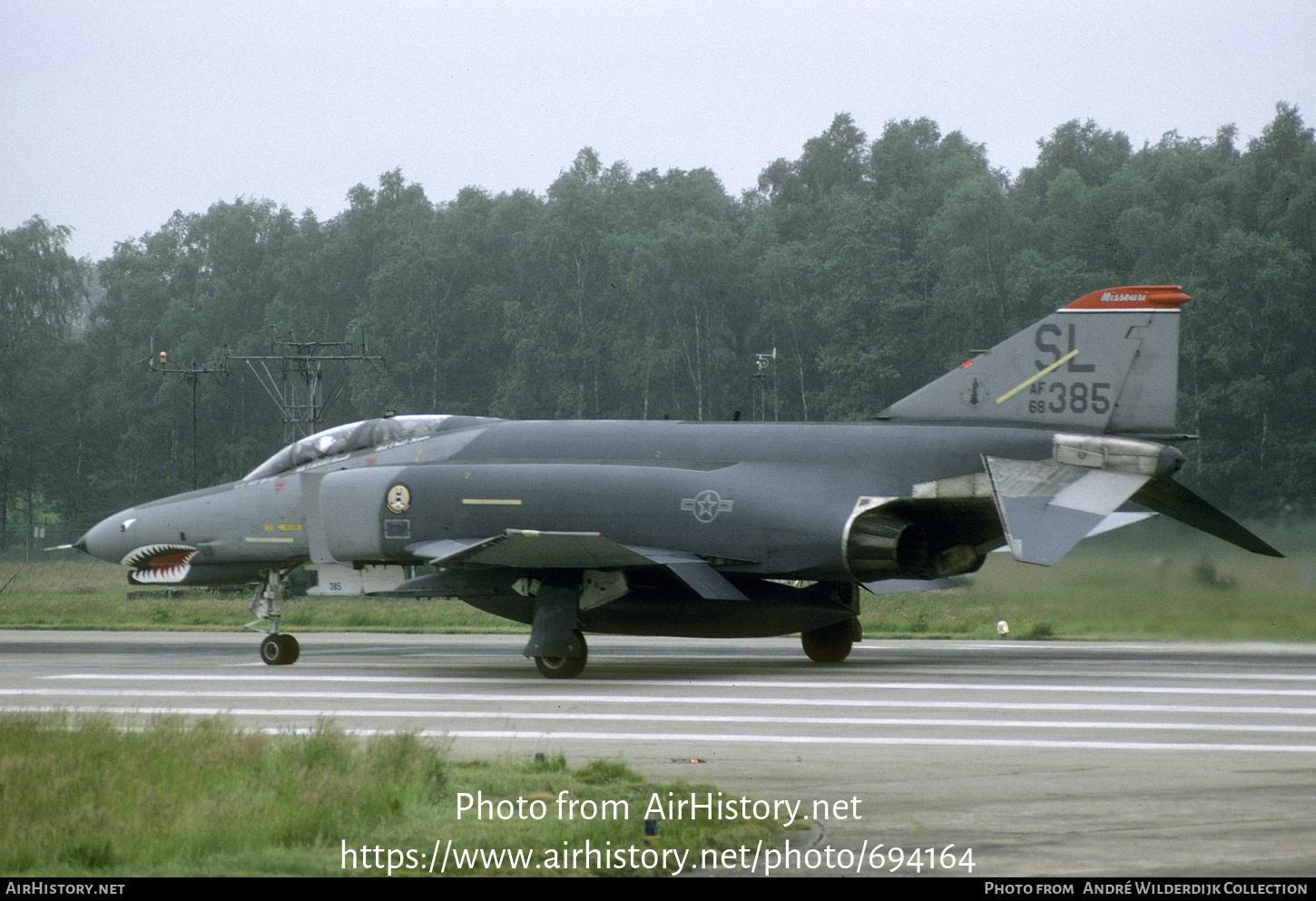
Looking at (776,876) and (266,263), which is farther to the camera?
(266,263)

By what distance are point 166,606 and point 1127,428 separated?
72.9ft

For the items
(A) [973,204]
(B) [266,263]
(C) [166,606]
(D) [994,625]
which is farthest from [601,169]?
(D) [994,625]

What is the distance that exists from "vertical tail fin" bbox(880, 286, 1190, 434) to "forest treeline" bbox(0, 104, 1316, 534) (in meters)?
23.8

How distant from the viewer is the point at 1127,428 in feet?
51.6

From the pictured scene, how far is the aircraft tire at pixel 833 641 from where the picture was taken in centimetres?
1745

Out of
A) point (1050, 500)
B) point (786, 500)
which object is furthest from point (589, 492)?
point (1050, 500)

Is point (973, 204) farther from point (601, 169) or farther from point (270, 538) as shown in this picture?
point (270, 538)

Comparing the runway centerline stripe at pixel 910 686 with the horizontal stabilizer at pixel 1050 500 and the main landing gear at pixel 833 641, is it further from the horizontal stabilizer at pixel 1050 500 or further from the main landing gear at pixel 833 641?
the main landing gear at pixel 833 641

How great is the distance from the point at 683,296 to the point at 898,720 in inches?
1875

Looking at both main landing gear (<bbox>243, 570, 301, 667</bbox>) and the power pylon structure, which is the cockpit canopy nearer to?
main landing gear (<bbox>243, 570, 301, 667</bbox>)

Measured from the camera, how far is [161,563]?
1855 centimetres

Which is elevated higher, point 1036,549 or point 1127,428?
point 1127,428

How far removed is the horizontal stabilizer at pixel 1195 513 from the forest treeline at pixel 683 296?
22245 millimetres

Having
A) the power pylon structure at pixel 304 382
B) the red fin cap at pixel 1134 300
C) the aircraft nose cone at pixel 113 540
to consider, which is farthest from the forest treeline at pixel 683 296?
the aircraft nose cone at pixel 113 540
